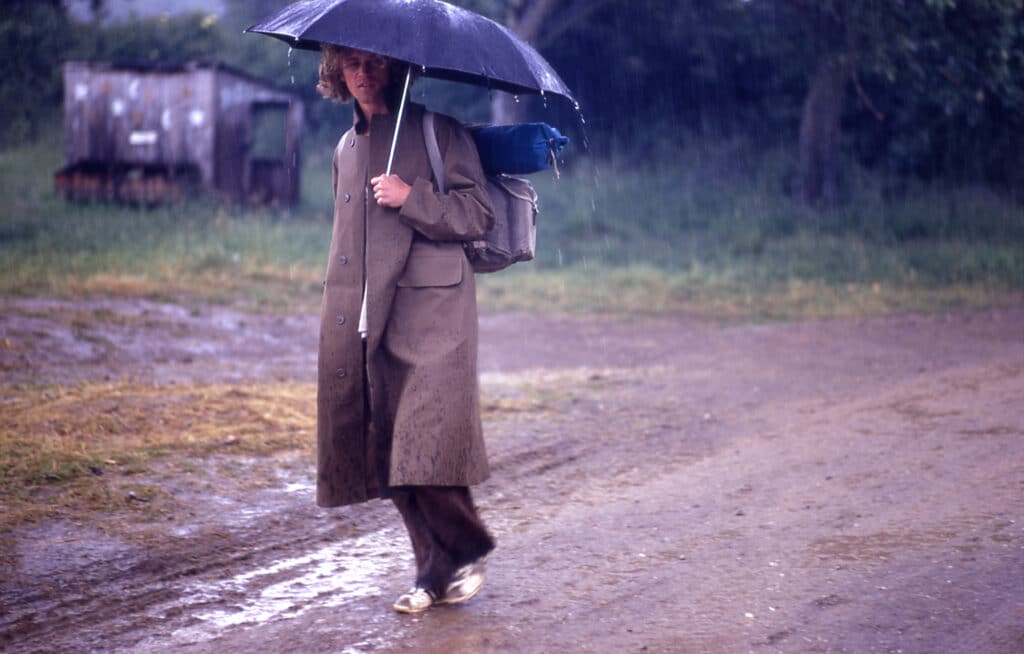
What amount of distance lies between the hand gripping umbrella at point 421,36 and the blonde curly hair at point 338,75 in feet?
0.25

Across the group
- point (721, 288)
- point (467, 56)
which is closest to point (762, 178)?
point (721, 288)

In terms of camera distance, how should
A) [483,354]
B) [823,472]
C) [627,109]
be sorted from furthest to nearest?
1. [627,109]
2. [483,354]
3. [823,472]

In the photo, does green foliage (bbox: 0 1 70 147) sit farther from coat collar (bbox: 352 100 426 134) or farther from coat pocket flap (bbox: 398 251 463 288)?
coat pocket flap (bbox: 398 251 463 288)

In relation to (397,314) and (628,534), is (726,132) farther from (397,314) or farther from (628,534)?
(397,314)

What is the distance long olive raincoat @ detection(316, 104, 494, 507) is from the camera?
3836mm

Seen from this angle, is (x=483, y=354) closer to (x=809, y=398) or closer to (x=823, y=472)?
(x=809, y=398)

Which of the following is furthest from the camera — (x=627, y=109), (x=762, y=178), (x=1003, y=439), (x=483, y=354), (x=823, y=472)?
(x=627, y=109)

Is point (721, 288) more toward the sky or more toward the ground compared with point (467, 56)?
more toward the ground

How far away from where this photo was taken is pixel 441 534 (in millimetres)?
4051

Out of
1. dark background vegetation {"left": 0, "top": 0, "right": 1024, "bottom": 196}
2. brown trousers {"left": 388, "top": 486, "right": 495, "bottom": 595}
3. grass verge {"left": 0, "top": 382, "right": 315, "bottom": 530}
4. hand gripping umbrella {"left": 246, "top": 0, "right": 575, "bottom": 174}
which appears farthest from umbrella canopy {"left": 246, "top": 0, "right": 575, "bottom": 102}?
dark background vegetation {"left": 0, "top": 0, "right": 1024, "bottom": 196}

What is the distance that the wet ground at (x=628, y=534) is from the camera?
12.8ft

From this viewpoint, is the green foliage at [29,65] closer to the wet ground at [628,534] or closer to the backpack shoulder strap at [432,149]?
the wet ground at [628,534]

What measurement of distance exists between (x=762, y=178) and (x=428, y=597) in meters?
19.0

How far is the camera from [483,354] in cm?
1030
